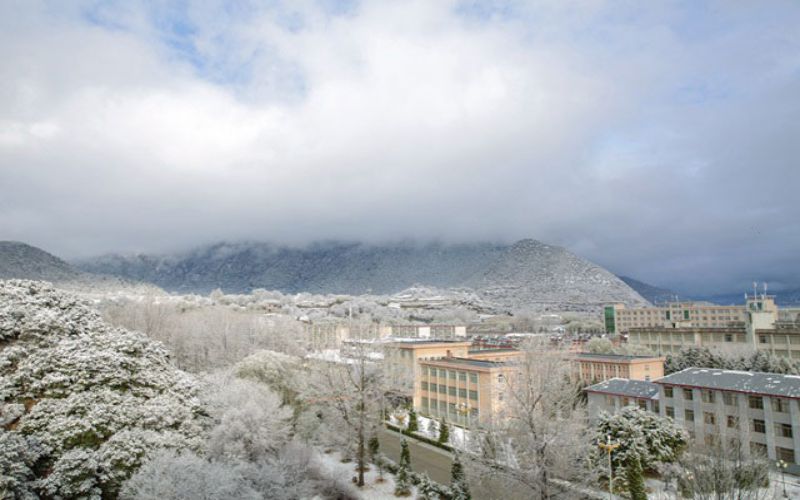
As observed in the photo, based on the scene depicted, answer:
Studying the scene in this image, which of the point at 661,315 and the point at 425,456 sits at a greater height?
the point at 661,315

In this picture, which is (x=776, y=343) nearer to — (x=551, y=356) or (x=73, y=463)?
(x=551, y=356)

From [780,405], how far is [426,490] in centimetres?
2327

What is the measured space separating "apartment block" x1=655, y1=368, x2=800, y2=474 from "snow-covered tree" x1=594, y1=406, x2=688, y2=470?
241 centimetres

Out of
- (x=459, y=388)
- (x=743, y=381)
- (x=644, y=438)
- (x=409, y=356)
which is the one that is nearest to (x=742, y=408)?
(x=743, y=381)

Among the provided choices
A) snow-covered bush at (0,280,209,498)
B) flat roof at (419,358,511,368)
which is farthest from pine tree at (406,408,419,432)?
snow-covered bush at (0,280,209,498)

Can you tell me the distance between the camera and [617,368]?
5250 centimetres

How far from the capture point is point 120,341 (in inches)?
1039

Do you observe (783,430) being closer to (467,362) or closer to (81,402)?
(467,362)

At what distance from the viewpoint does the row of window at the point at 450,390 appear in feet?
151

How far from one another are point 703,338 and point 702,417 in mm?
38724

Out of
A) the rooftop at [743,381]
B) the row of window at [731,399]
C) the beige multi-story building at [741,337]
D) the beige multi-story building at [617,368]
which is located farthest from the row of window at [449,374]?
the beige multi-story building at [741,337]

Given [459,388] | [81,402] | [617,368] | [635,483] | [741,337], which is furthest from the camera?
[741,337]

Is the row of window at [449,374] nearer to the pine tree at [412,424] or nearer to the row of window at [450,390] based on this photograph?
the row of window at [450,390]

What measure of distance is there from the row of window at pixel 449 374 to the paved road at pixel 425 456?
24.1ft
